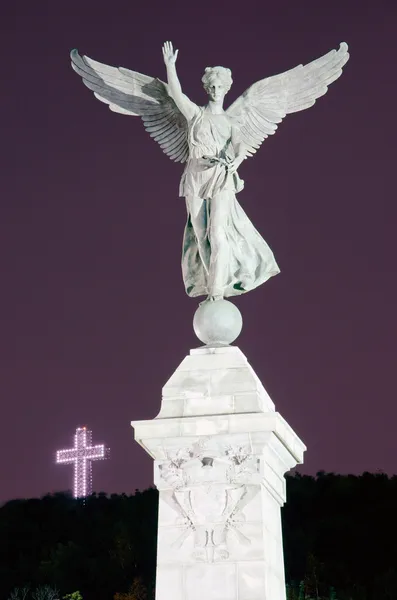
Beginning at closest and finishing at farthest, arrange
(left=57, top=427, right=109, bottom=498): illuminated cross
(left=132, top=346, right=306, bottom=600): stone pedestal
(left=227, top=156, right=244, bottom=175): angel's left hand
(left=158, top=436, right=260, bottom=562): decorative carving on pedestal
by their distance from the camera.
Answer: (left=132, top=346, right=306, bottom=600): stone pedestal
(left=158, top=436, right=260, bottom=562): decorative carving on pedestal
(left=227, top=156, right=244, bottom=175): angel's left hand
(left=57, top=427, right=109, bottom=498): illuminated cross

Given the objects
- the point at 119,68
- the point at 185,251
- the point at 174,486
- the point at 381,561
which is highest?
the point at 381,561

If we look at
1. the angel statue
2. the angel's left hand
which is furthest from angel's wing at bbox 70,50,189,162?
the angel's left hand

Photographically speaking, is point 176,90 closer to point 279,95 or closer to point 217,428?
point 279,95

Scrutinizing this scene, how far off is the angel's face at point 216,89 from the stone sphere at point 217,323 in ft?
9.17

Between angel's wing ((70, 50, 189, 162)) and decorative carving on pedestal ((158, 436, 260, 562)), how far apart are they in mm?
4734

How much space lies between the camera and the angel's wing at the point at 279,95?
17.4 m

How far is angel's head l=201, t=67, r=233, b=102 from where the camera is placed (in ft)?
55.1

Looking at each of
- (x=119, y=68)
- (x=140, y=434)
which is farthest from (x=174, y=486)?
(x=119, y=68)

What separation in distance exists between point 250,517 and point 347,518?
2276 inches

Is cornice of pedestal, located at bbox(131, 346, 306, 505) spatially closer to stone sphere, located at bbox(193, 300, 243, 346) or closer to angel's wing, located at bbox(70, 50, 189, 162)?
stone sphere, located at bbox(193, 300, 243, 346)

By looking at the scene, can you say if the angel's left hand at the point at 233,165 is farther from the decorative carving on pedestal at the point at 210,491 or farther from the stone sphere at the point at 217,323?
the decorative carving on pedestal at the point at 210,491

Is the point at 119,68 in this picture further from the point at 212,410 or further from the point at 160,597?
the point at 160,597

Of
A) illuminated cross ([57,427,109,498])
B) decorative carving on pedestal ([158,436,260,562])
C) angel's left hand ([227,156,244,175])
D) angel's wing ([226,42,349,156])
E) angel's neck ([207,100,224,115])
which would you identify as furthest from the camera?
illuminated cross ([57,427,109,498])

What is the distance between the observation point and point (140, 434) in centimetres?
1519
